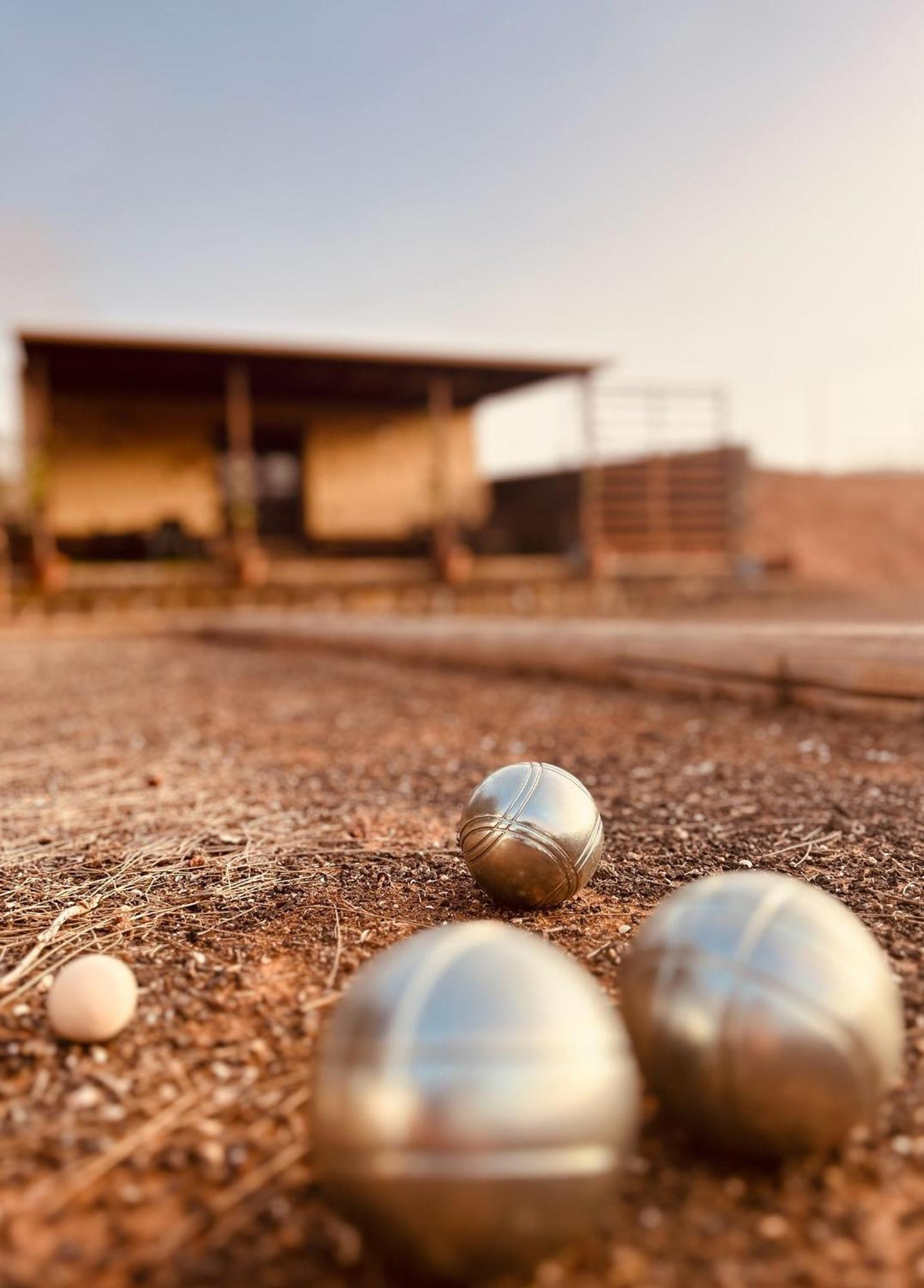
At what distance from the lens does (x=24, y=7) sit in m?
17.3

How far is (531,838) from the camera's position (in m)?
Result: 2.35

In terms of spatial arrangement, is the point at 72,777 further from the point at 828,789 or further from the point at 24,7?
the point at 24,7

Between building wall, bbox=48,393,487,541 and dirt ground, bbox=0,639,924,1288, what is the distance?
1375 centimetres

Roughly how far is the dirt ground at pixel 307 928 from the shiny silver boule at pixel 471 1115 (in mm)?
140

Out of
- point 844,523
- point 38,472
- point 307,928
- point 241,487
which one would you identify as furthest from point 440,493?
point 844,523

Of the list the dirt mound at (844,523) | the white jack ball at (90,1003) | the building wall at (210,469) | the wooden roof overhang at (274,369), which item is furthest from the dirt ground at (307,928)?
the dirt mound at (844,523)

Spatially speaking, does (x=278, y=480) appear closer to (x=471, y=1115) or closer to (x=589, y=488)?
(x=589, y=488)

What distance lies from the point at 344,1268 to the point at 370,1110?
259 millimetres

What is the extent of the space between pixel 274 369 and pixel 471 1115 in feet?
56.5

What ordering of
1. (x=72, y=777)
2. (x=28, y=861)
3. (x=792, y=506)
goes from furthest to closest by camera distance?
(x=792, y=506), (x=72, y=777), (x=28, y=861)

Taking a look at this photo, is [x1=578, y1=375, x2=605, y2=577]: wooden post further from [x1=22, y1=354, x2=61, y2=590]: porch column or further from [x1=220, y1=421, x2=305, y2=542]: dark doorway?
[x1=22, y1=354, x2=61, y2=590]: porch column

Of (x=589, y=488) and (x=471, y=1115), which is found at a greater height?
(x=589, y=488)

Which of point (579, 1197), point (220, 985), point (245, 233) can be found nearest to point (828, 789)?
point (220, 985)

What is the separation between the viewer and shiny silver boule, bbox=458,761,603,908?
2354 millimetres
